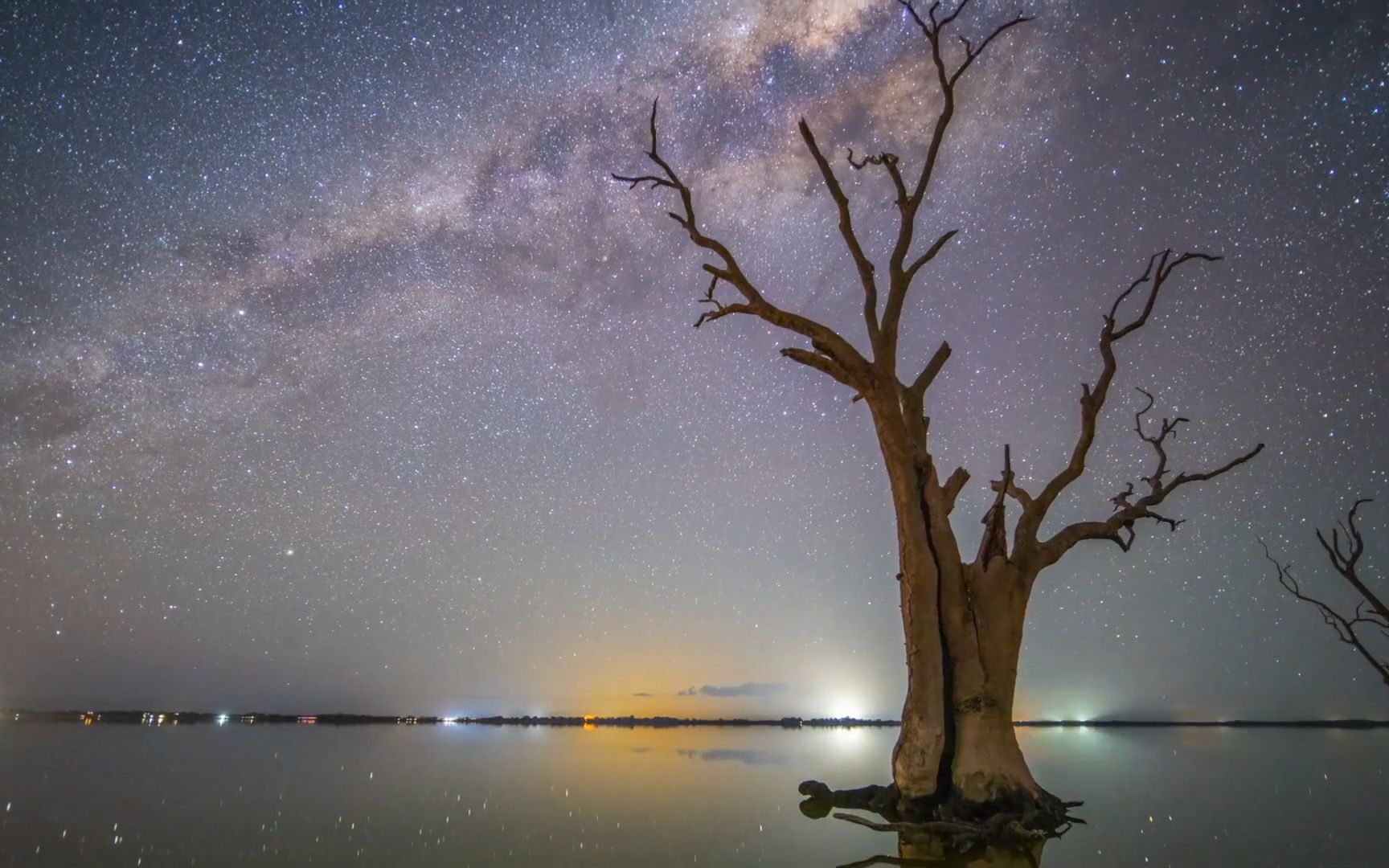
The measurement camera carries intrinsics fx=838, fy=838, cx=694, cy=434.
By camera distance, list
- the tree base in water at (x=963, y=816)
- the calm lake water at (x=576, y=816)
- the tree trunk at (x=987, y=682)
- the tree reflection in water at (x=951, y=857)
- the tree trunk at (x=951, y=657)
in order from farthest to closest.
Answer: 1. the tree trunk at (x=951, y=657)
2. the tree trunk at (x=987, y=682)
3. the tree base in water at (x=963, y=816)
4. the calm lake water at (x=576, y=816)
5. the tree reflection in water at (x=951, y=857)

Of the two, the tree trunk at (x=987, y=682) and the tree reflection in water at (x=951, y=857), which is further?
the tree trunk at (x=987, y=682)

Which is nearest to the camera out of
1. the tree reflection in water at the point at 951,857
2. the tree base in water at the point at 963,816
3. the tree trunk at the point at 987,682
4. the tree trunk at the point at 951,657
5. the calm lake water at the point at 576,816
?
the tree reflection in water at the point at 951,857

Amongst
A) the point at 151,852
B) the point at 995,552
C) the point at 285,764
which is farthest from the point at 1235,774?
the point at 285,764

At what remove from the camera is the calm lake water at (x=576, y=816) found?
27.3 feet

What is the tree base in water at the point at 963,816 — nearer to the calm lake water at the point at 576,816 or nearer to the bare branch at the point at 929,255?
the calm lake water at the point at 576,816

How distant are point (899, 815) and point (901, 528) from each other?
4.03 metres

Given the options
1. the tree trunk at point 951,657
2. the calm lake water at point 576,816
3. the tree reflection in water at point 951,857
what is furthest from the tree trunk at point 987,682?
the tree reflection in water at point 951,857

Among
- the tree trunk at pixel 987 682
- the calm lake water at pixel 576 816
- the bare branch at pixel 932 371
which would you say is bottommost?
the calm lake water at pixel 576 816

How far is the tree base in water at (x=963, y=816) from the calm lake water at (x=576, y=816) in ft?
1.17

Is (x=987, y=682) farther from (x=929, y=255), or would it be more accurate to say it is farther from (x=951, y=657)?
(x=929, y=255)

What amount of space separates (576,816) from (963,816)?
512 centimetres

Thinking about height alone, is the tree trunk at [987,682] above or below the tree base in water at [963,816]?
above

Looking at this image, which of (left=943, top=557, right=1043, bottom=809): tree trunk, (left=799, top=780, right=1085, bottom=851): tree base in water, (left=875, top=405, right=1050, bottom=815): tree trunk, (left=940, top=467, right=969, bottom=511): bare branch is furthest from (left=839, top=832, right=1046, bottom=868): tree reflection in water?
(left=940, top=467, right=969, bottom=511): bare branch

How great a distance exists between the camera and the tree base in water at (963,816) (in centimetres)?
964
